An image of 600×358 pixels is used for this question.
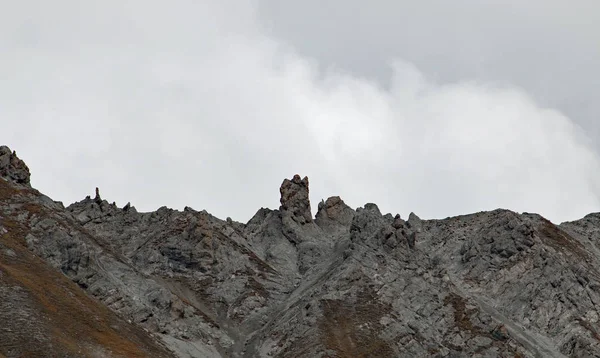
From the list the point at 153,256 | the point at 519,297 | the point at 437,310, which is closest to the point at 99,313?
the point at 153,256

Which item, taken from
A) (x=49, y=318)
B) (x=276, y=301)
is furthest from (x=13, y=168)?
(x=49, y=318)

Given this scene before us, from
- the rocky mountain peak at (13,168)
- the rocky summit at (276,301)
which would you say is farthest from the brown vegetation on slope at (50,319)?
the rocky mountain peak at (13,168)

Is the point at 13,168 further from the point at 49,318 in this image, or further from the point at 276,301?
the point at 49,318

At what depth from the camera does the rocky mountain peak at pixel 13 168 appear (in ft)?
618

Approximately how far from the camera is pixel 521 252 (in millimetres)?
199750

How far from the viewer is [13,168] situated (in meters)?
190

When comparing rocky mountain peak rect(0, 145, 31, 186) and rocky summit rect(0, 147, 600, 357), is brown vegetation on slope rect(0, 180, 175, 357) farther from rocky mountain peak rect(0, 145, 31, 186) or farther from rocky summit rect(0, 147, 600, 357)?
rocky mountain peak rect(0, 145, 31, 186)

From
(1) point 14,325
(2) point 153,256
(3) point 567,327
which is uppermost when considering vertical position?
(2) point 153,256

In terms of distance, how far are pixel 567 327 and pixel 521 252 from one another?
26.8 metres

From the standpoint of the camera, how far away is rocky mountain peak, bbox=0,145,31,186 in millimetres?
188375

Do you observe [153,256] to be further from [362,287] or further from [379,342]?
[379,342]

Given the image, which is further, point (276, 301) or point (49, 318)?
point (276, 301)

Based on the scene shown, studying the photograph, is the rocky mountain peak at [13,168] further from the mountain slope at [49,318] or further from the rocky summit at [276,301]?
the mountain slope at [49,318]

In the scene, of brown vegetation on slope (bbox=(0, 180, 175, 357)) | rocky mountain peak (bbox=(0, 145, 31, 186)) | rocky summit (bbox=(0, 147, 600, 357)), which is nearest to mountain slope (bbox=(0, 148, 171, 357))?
brown vegetation on slope (bbox=(0, 180, 175, 357))
